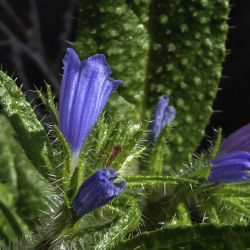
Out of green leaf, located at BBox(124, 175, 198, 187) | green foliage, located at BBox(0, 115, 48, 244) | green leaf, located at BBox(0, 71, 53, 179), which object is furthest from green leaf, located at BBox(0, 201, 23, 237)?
green leaf, located at BBox(124, 175, 198, 187)

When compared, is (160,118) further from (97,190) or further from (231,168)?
(97,190)

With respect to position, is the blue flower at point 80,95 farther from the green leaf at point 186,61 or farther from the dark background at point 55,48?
the dark background at point 55,48

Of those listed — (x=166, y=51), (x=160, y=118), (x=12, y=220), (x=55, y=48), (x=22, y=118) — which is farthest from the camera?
(x=55, y=48)

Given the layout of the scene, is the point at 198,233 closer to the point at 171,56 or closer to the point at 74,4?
→ the point at 171,56

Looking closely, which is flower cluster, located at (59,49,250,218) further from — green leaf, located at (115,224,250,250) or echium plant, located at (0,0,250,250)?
green leaf, located at (115,224,250,250)

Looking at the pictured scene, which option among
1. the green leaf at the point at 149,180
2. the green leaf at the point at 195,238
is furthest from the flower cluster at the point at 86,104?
the green leaf at the point at 195,238

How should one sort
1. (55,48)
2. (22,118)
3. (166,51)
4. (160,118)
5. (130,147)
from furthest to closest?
(55,48) < (166,51) < (160,118) < (22,118) < (130,147)

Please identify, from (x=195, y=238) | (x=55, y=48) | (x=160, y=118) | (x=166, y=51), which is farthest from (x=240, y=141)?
(x=55, y=48)

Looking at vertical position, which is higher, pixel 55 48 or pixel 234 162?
pixel 234 162
